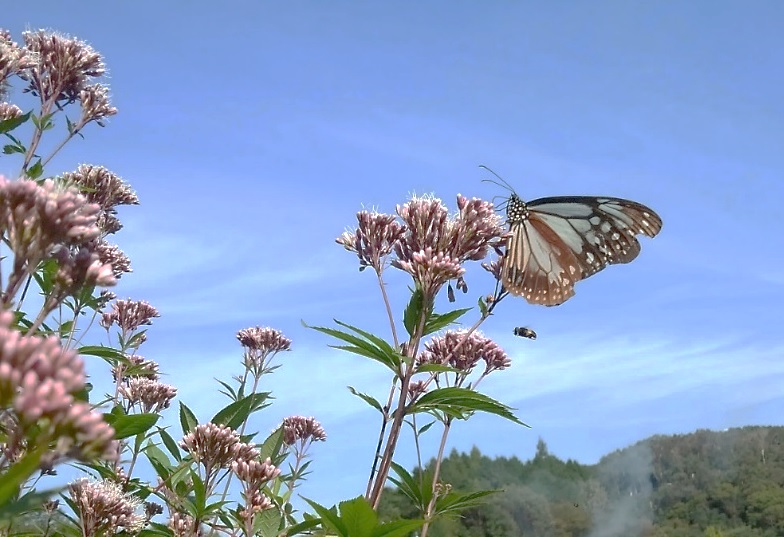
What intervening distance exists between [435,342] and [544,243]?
1.33 m

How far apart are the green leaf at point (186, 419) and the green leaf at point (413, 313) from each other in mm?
1449

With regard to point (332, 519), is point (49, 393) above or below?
above

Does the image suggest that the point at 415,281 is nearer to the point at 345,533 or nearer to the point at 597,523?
the point at 345,533

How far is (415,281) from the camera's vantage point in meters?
2.87

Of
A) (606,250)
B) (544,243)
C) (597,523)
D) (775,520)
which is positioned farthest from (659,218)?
(597,523)

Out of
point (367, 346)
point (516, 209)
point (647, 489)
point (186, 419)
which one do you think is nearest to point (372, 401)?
point (367, 346)

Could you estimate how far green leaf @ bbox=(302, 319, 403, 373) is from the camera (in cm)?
252

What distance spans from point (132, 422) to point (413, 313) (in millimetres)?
1066

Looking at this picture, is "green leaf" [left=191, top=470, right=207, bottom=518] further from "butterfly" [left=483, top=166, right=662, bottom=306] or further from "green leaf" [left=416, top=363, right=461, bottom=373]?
"butterfly" [left=483, top=166, right=662, bottom=306]

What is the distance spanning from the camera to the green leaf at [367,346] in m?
2.52

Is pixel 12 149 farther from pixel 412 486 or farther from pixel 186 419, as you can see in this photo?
pixel 412 486

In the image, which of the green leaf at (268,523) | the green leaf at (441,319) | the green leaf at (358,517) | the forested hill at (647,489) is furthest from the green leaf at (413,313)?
the forested hill at (647,489)

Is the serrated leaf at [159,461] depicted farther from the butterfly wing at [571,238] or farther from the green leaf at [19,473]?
the green leaf at [19,473]

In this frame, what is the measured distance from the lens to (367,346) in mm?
2580
